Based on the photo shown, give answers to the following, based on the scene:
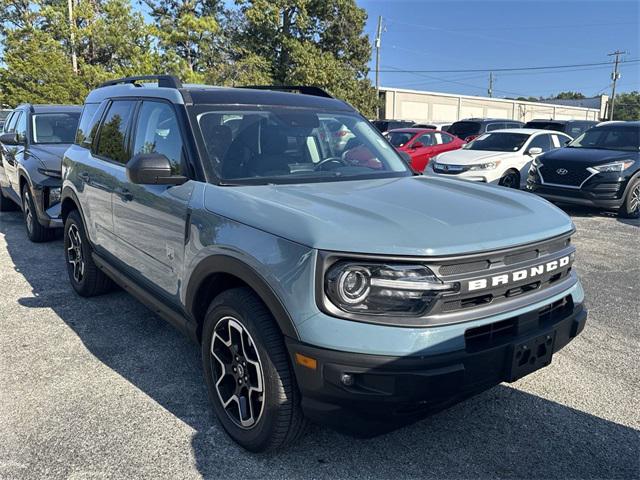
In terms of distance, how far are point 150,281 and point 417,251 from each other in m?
2.14

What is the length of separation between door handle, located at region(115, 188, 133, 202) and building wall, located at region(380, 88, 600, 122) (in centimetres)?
4441

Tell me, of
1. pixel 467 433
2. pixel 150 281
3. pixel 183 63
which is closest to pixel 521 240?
pixel 467 433

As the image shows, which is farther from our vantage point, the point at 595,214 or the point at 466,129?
the point at 466,129

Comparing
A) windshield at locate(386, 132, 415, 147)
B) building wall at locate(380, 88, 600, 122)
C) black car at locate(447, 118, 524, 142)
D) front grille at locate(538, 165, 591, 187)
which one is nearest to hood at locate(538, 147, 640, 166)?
front grille at locate(538, 165, 591, 187)

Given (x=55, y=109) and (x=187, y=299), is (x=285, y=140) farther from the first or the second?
Result: (x=55, y=109)

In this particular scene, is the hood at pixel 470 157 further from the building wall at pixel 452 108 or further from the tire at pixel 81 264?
the building wall at pixel 452 108

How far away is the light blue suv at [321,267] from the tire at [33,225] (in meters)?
4.02

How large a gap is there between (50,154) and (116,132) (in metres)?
3.52

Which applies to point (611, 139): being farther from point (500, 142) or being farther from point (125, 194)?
point (125, 194)

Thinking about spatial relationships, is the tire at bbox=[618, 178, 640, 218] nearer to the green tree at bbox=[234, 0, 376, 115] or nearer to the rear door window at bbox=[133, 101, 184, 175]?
the rear door window at bbox=[133, 101, 184, 175]

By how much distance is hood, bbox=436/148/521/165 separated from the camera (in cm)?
1106

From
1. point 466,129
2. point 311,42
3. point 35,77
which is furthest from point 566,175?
point 311,42

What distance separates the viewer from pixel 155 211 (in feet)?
11.1

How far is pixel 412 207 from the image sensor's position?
2.67 meters
